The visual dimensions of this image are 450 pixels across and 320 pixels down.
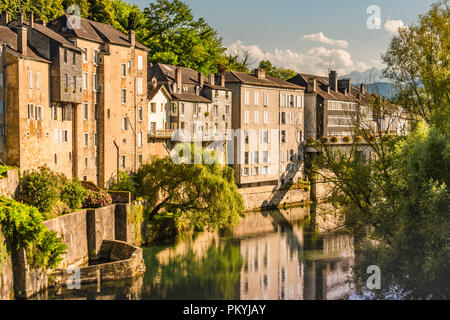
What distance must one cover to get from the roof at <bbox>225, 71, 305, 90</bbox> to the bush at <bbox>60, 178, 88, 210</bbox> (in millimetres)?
27926

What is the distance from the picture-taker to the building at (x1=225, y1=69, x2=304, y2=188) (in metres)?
63.6

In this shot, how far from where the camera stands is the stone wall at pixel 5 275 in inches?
1079

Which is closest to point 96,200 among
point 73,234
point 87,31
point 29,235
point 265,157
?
point 73,234

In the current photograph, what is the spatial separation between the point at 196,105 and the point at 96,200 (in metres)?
20.2

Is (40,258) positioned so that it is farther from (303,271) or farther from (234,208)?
(234,208)

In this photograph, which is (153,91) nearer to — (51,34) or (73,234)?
(51,34)

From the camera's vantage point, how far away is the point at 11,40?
1542 inches

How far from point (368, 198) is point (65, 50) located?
973 inches

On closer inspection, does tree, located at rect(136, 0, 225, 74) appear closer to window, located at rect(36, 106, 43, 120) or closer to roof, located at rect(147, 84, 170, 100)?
roof, located at rect(147, 84, 170, 100)

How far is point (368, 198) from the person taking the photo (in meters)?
26.4

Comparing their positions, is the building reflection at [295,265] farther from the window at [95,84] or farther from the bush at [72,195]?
the window at [95,84]

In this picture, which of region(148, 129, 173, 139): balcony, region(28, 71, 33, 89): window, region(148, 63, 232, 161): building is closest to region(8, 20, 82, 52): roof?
region(28, 71, 33, 89): window
